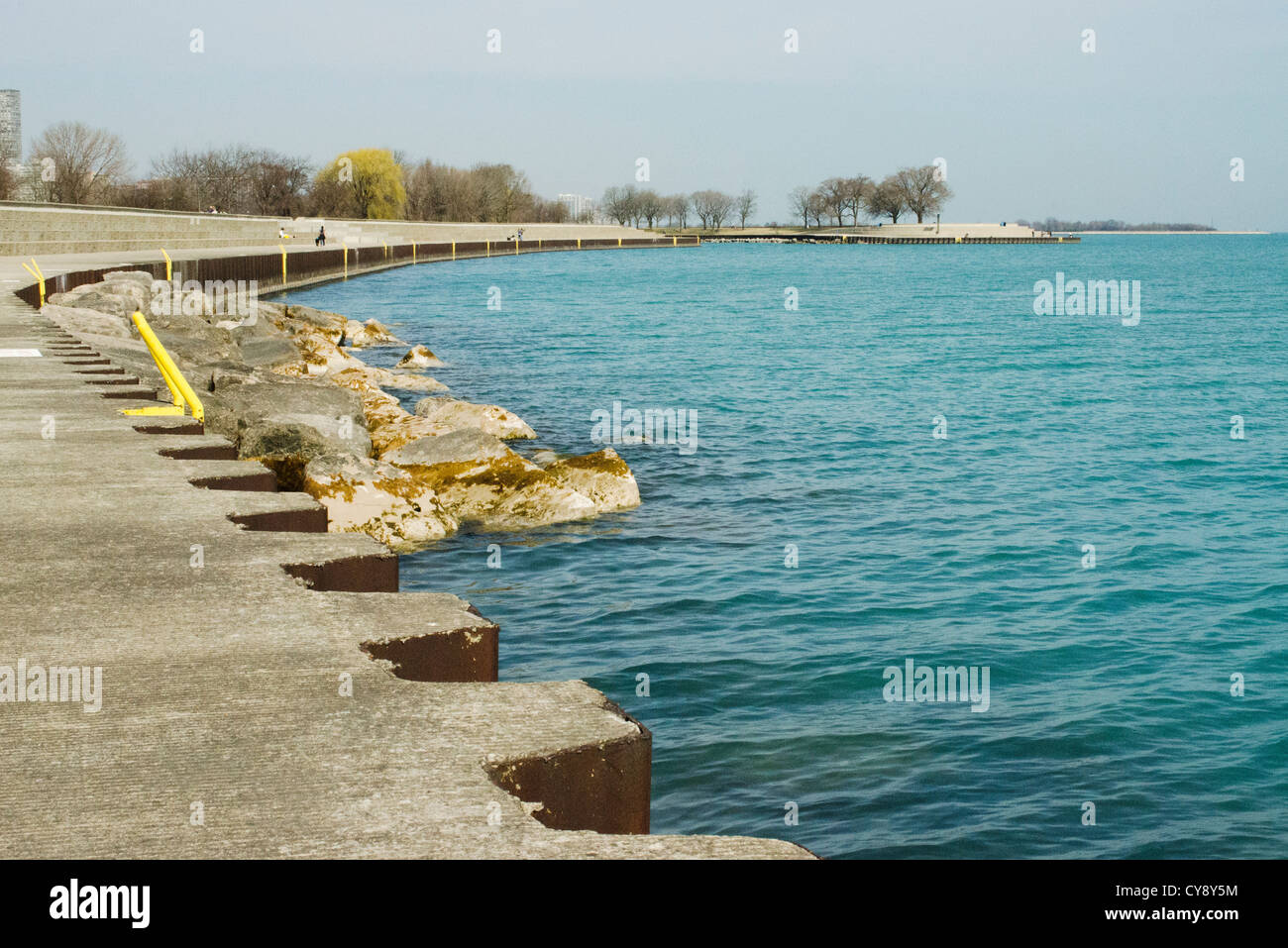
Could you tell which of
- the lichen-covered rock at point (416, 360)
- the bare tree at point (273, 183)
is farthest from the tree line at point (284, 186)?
the lichen-covered rock at point (416, 360)

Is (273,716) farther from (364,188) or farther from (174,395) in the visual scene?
(364,188)

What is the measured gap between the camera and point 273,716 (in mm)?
3891

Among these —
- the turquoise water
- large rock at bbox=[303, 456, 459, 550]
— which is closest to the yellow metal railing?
large rock at bbox=[303, 456, 459, 550]

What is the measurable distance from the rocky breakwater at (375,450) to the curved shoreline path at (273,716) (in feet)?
7.65

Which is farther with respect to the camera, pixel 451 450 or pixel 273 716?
pixel 451 450

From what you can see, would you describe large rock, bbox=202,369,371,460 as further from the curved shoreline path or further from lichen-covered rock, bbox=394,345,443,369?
lichen-covered rock, bbox=394,345,443,369

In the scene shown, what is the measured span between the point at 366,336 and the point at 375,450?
2216 cm

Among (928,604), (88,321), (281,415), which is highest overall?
(88,321)

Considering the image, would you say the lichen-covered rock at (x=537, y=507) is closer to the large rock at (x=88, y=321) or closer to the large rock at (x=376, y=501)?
the large rock at (x=376, y=501)

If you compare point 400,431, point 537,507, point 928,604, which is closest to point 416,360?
point 400,431

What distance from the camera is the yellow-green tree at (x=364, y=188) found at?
485 feet

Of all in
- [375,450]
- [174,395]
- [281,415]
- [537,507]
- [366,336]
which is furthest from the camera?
[366,336]

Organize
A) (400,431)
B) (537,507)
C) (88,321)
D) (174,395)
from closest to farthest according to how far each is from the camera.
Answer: (174,395) < (537,507) < (400,431) < (88,321)
